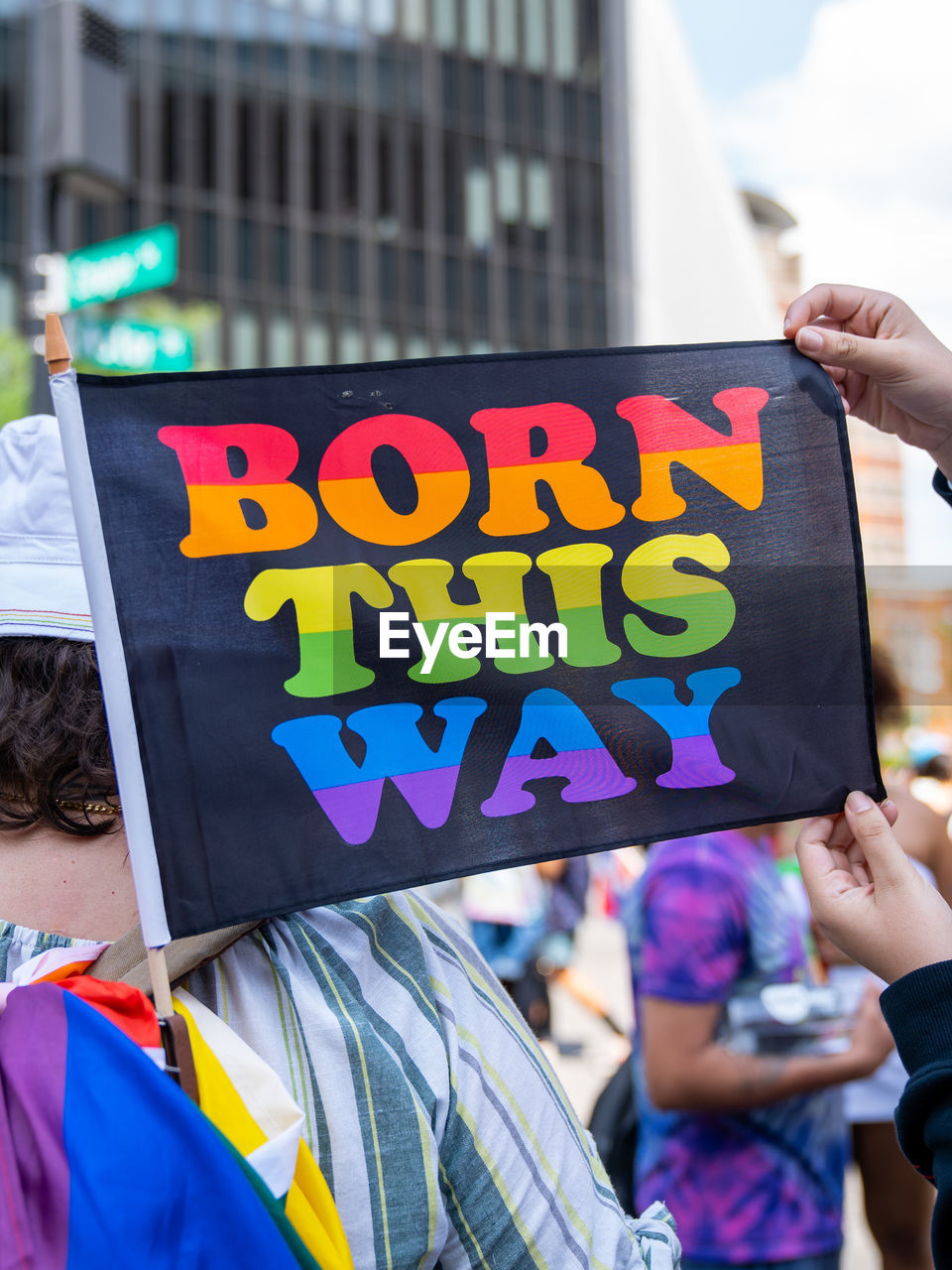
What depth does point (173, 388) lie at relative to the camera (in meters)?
1.45

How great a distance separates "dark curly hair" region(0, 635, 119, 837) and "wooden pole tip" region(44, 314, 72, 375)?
32 centimetres

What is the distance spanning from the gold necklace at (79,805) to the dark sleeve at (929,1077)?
98 cm

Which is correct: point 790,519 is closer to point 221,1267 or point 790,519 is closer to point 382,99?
A: point 221,1267

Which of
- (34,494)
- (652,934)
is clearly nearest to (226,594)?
(34,494)

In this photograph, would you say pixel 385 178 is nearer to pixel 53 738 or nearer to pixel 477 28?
pixel 477 28

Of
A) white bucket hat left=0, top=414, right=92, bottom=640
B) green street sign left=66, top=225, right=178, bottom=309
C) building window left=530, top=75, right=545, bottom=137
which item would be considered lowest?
white bucket hat left=0, top=414, right=92, bottom=640

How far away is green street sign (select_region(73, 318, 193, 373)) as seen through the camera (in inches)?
243

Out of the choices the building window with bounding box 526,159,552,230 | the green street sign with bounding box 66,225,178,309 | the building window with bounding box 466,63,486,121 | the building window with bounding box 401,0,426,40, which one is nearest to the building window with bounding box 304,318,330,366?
the building window with bounding box 526,159,552,230

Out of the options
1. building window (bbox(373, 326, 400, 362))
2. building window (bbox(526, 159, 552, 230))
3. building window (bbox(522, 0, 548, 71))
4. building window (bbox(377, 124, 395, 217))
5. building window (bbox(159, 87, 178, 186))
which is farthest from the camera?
building window (bbox(522, 0, 548, 71))

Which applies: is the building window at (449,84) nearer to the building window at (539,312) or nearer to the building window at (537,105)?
the building window at (537,105)

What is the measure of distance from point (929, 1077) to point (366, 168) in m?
31.8

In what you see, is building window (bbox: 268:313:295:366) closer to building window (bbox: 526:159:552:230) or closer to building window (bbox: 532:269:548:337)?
building window (bbox: 532:269:548:337)

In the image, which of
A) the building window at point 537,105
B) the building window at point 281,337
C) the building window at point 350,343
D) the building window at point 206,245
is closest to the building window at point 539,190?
the building window at point 537,105
